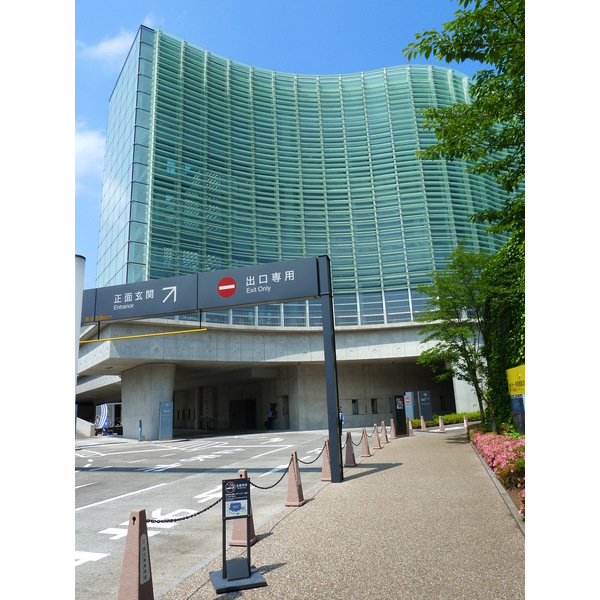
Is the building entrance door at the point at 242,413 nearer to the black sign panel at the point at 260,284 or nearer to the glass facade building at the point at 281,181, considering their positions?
the glass facade building at the point at 281,181

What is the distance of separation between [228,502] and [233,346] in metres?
29.9

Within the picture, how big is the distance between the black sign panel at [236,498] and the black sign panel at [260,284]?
8.40 meters

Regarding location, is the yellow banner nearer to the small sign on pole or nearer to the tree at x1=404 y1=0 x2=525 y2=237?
the tree at x1=404 y1=0 x2=525 y2=237

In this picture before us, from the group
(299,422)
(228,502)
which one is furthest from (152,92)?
(228,502)

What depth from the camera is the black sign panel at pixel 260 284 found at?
14164mm

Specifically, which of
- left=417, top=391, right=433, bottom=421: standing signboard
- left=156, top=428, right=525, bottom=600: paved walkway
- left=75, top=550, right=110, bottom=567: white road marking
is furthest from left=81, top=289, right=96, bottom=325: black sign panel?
left=417, top=391, right=433, bottom=421: standing signboard

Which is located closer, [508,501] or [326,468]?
[508,501]

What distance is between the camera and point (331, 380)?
13453mm

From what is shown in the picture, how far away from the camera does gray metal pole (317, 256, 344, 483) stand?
40.5 feet

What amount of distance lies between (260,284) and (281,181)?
31.2 metres

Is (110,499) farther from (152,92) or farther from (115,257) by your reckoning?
(152,92)

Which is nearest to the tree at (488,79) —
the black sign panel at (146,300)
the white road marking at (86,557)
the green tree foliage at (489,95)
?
the green tree foliage at (489,95)

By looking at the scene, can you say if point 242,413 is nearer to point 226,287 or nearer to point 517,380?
point 226,287

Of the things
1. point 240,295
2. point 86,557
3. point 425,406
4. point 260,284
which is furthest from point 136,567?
point 425,406
